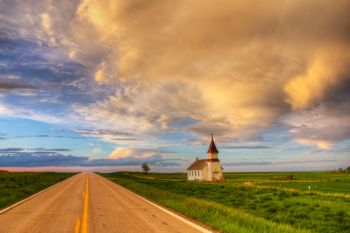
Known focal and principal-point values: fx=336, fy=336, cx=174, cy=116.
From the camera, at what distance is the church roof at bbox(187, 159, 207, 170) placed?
77131 millimetres

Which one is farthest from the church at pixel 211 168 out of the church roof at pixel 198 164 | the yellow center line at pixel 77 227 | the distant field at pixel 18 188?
the yellow center line at pixel 77 227

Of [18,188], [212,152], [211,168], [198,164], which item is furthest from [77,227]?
[198,164]

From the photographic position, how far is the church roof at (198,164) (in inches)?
3037

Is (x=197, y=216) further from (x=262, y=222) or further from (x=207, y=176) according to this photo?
(x=207, y=176)

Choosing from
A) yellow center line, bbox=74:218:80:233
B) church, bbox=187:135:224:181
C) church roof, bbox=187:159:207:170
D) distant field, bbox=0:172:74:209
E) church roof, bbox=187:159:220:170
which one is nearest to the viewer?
yellow center line, bbox=74:218:80:233

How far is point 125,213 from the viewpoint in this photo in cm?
1445

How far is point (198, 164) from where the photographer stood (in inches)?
3179

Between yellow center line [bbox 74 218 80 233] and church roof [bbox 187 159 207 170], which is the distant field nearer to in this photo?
yellow center line [bbox 74 218 80 233]

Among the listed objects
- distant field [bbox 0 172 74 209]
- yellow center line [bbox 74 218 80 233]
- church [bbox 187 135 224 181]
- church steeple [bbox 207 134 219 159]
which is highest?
church steeple [bbox 207 134 219 159]

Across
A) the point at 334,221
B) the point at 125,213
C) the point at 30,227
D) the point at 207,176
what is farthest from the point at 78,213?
the point at 207,176

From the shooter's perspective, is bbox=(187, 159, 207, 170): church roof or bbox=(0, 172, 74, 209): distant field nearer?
bbox=(0, 172, 74, 209): distant field

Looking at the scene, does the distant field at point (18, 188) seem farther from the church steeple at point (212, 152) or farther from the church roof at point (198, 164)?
the church steeple at point (212, 152)

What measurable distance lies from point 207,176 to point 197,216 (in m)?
63.1

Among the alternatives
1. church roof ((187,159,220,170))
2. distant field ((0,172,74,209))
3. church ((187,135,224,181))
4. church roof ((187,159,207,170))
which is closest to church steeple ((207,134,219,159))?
church ((187,135,224,181))
